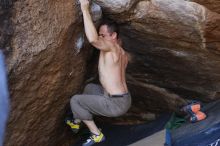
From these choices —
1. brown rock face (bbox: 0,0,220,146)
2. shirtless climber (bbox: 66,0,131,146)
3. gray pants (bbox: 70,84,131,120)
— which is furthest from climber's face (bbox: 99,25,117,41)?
gray pants (bbox: 70,84,131,120)

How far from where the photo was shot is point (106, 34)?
387 cm

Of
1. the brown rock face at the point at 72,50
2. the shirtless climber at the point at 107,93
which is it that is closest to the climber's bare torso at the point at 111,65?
the shirtless climber at the point at 107,93

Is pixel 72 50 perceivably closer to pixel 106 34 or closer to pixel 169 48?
pixel 106 34

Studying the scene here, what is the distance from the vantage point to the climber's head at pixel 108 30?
12.6ft

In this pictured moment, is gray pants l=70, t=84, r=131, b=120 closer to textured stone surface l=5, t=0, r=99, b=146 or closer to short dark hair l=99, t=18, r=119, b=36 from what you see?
textured stone surface l=5, t=0, r=99, b=146

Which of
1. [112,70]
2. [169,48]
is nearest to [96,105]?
[112,70]

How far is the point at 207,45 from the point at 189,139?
81 cm

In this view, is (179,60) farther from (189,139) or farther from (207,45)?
(189,139)

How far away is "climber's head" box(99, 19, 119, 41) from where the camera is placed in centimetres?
383

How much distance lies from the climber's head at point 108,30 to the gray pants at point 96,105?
0.51 meters

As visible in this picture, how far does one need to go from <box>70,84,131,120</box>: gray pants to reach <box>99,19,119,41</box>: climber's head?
508mm

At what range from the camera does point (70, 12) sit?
3521 millimetres

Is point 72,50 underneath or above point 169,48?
above

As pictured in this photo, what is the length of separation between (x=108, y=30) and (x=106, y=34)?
5 cm
